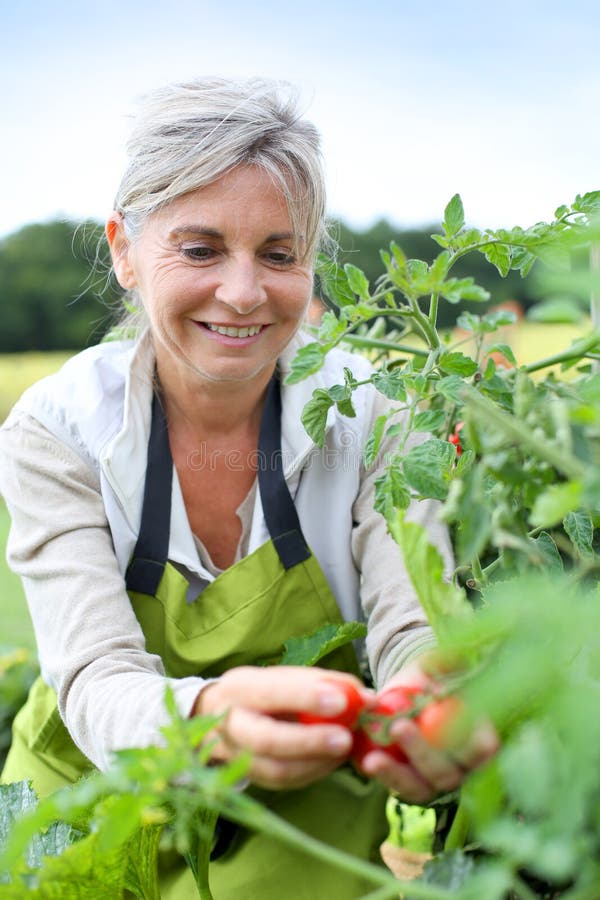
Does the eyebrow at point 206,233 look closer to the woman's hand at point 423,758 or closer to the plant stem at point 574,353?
the plant stem at point 574,353

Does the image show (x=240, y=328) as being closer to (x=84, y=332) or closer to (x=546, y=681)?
(x=546, y=681)

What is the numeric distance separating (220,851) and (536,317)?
1032 mm

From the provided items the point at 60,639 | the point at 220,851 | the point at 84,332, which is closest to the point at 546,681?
the point at 60,639

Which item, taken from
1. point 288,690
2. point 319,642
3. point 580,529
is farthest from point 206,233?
point 288,690

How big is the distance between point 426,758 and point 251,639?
75 centimetres

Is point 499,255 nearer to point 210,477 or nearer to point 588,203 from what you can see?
point 588,203

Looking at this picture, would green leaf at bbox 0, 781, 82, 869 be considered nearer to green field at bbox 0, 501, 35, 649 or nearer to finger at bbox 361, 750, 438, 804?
finger at bbox 361, 750, 438, 804

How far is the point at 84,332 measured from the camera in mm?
18094

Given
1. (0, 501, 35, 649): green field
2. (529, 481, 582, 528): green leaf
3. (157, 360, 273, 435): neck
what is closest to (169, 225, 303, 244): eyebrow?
(157, 360, 273, 435): neck

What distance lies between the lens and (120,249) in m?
1.67

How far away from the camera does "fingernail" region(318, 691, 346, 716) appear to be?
754mm

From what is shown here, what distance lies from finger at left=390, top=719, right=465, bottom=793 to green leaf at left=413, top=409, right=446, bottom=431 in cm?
37

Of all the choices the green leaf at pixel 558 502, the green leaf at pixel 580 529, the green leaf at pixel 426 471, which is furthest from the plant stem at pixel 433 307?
the green leaf at pixel 558 502

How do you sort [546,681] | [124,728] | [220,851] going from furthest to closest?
[220,851], [124,728], [546,681]
